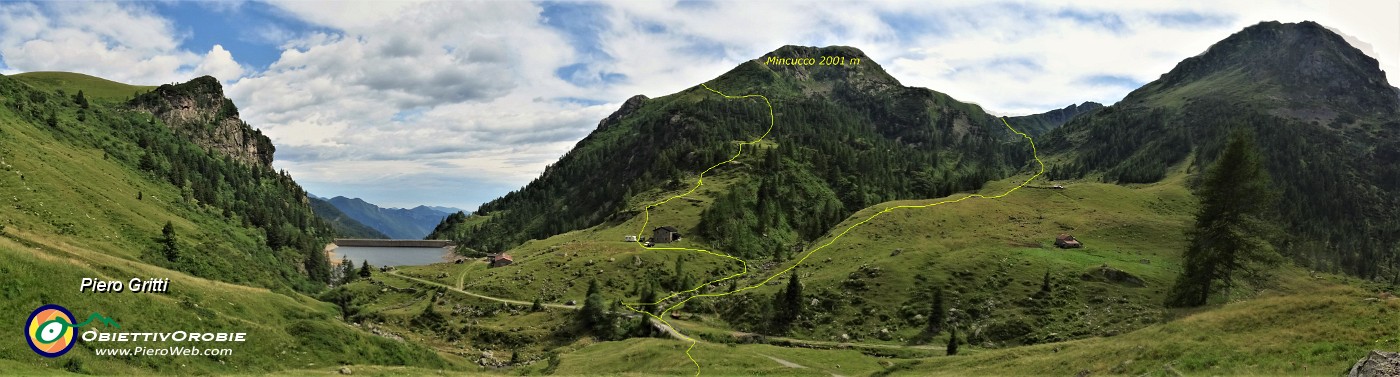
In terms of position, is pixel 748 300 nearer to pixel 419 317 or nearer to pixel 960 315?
pixel 960 315

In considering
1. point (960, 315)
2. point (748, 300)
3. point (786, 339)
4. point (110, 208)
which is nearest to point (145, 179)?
point (110, 208)

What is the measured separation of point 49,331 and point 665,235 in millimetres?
144217

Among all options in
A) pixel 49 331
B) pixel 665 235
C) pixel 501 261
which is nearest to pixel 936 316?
pixel 49 331

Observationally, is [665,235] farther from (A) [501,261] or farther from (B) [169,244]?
(B) [169,244]

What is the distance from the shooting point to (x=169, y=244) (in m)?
103

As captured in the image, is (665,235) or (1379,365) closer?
(1379,365)

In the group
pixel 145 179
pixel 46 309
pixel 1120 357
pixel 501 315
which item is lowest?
pixel 501 315

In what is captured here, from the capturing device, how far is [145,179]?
163 metres

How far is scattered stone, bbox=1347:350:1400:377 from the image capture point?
21.6 metres

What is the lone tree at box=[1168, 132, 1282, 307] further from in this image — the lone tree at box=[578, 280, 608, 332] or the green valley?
the lone tree at box=[578, 280, 608, 332]

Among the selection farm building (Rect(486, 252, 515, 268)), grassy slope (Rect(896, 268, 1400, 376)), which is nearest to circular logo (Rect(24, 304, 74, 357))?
grassy slope (Rect(896, 268, 1400, 376))

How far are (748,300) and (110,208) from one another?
110 m

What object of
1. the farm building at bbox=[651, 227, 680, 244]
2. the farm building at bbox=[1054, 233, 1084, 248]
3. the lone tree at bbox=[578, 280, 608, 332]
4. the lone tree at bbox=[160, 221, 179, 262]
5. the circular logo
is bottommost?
the lone tree at bbox=[578, 280, 608, 332]

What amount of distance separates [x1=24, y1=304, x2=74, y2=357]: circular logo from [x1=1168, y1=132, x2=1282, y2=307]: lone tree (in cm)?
9545
